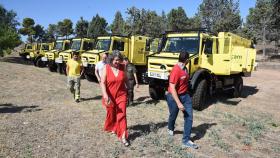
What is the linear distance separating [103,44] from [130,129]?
29.7 ft

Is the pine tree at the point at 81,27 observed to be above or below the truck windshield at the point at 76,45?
above

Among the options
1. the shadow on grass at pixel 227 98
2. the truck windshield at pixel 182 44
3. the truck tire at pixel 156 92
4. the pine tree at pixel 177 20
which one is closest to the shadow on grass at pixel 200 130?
the shadow on grass at pixel 227 98

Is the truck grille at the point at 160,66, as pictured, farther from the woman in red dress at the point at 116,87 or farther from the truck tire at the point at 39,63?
the truck tire at the point at 39,63

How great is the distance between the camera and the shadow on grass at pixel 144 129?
6.49 m

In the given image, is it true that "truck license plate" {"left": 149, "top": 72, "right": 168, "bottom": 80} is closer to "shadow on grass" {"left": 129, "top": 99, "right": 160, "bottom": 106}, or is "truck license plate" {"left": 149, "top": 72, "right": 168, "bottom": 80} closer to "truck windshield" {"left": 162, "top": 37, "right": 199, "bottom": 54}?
"shadow on grass" {"left": 129, "top": 99, "right": 160, "bottom": 106}

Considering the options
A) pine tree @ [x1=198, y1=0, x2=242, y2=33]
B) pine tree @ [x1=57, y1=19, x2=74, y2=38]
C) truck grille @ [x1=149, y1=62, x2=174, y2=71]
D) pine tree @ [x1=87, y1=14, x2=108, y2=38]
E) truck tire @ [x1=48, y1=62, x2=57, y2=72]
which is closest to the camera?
truck grille @ [x1=149, y1=62, x2=174, y2=71]

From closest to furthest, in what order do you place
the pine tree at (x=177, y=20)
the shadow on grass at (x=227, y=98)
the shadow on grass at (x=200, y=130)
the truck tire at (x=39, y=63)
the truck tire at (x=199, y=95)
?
the shadow on grass at (x=200, y=130) < the truck tire at (x=199, y=95) < the shadow on grass at (x=227, y=98) < the truck tire at (x=39, y=63) < the pine tree at (x=177, y=20)

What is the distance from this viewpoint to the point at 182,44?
33.2 ft

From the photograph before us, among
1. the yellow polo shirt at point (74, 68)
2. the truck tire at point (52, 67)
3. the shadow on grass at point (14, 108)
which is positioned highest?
the yellow polo shirt at point (74, 68)

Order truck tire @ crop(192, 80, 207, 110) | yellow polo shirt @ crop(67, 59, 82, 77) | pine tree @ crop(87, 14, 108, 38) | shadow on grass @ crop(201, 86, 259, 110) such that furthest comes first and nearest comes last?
pine tree @ crop(87, 14, 108, 38) < shadow on grass @ crop(201, 86, 259, 110) < yellow polo shirt @ crop(67, 59, 82, 77) < truck tire @ crop(192, 80, 207, 110)

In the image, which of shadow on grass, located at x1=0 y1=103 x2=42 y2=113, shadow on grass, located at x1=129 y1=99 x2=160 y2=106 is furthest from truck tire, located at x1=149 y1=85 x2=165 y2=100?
shadow on grass, located at x1=0 y1=103 x2=42 y2=113

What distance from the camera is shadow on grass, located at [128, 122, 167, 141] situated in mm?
6492

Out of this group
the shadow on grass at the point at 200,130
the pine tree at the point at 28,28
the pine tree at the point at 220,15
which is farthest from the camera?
the pine tree at the point at 28,28

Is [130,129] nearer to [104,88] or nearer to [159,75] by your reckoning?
[104,88]
